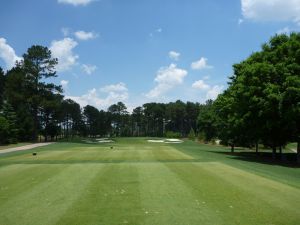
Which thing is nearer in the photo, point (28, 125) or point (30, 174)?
point (30, 174)

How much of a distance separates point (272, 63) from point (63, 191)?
81.2 ft

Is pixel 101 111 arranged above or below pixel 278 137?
above

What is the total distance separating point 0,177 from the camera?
17.7 m

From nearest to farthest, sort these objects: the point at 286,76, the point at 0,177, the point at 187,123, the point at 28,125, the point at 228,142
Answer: the point at 0,177 → the point at 286,76 → the point at 228,142 → the point at 28,125 → the point at 187,123

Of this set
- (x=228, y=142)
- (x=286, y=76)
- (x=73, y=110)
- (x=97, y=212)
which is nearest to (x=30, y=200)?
(x=97, y=212)

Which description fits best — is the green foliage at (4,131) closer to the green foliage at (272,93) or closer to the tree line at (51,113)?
the tree line at (51,113)

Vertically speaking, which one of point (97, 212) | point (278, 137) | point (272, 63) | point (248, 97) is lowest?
point (97, 212)

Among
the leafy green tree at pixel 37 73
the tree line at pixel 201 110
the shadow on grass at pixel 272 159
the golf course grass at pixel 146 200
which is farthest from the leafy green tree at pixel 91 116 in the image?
the golf course grass at pixel 146 200

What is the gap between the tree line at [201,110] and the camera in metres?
30.8

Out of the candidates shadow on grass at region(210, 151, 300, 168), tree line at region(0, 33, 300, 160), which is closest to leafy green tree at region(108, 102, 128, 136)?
tree line at region(0, 33, 300, 160)

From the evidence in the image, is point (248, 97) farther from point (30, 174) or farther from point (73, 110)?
point (73, 110)

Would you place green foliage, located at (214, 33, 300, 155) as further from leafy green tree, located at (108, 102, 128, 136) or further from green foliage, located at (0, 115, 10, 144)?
leafy green tree, located at (108, 102, 128, 136)

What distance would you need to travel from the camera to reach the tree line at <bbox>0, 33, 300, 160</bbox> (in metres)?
30.8

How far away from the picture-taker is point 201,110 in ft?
304
